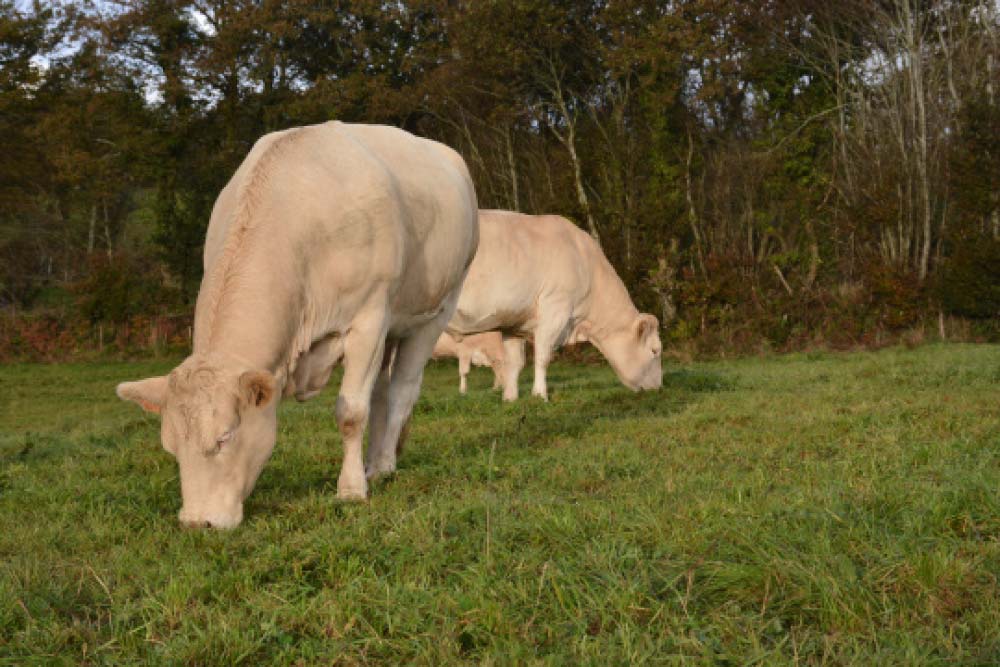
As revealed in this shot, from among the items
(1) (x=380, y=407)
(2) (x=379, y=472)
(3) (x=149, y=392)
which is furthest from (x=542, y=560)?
(1) (x=380, y=407)

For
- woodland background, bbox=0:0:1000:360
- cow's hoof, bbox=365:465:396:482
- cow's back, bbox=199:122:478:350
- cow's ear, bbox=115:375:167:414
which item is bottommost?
cow's hoof, bbox=365:465:396:482

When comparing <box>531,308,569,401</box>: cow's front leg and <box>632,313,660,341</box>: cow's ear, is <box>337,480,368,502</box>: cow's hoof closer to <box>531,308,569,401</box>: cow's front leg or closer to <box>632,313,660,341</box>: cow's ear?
<box>531,308,569,401</box>: cow's front leg

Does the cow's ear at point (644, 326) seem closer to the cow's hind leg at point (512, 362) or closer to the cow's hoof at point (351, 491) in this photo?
the cow's hind leg at point (512, 362)

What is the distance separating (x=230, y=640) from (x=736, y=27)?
22.8 meters

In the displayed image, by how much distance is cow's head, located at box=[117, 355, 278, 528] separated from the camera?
4555 millimetres

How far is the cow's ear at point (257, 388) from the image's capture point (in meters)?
4.62

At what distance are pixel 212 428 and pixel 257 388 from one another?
297mm

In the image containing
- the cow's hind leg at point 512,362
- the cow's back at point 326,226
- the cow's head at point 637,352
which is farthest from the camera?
the cow's head at point 637,352

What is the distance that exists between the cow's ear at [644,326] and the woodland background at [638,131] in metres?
8.05

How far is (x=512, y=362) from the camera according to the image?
13.6 meters

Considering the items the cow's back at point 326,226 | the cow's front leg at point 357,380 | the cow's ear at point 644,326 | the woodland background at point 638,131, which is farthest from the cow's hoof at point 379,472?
the woodland background at point 638,131

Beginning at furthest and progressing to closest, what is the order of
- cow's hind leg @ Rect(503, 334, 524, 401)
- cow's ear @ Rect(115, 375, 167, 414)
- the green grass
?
cow's hind leg @ Rect(503, 334, 524, 401) < cow's ear @ Rect(115, 375, 167, 414) < the green grass

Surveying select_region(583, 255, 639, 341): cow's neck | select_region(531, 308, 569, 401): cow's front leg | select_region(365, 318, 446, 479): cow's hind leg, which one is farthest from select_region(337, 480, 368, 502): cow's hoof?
select_region(583, 255, 639, 341): cow's neck

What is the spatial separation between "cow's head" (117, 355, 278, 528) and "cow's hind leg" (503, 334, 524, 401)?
785cm
